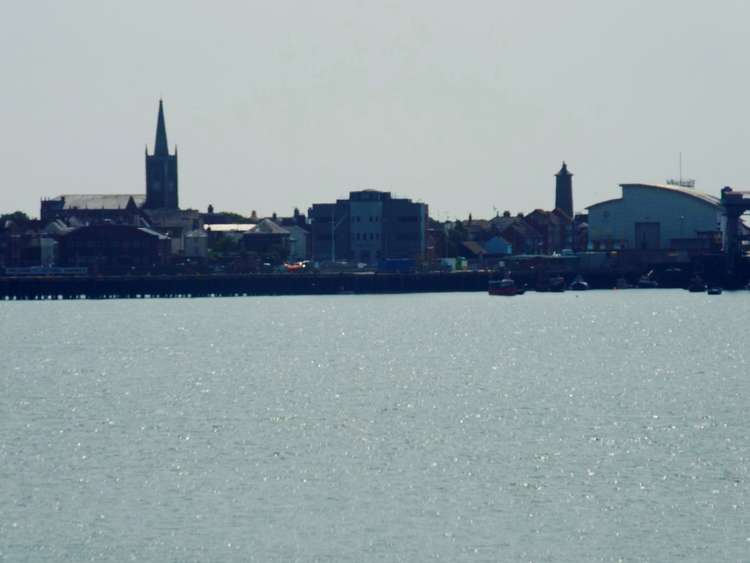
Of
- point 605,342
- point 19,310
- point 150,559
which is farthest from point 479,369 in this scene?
point 19,310

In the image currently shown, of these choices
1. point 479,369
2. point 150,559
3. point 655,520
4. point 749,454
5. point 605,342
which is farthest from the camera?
point 605,342

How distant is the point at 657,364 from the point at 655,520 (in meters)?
51.7

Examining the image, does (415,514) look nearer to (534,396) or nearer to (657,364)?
(534,396)

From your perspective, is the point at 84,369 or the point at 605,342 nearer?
the point at 84,369

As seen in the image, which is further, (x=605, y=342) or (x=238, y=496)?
(x=605, y=342)

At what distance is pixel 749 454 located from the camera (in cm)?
5569

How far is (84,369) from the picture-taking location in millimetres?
96250

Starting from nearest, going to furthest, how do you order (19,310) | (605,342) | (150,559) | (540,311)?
(150,559)
(605,342)
(540,311)
(19,310)

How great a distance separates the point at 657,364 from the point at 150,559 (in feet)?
190

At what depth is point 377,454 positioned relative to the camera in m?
56.7

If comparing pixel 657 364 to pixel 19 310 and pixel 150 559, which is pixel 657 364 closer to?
pixel 150 559

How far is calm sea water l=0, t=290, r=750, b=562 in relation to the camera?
43844 mm

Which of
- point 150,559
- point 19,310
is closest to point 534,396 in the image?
point 150,559

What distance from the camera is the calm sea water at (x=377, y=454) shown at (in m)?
43.8
